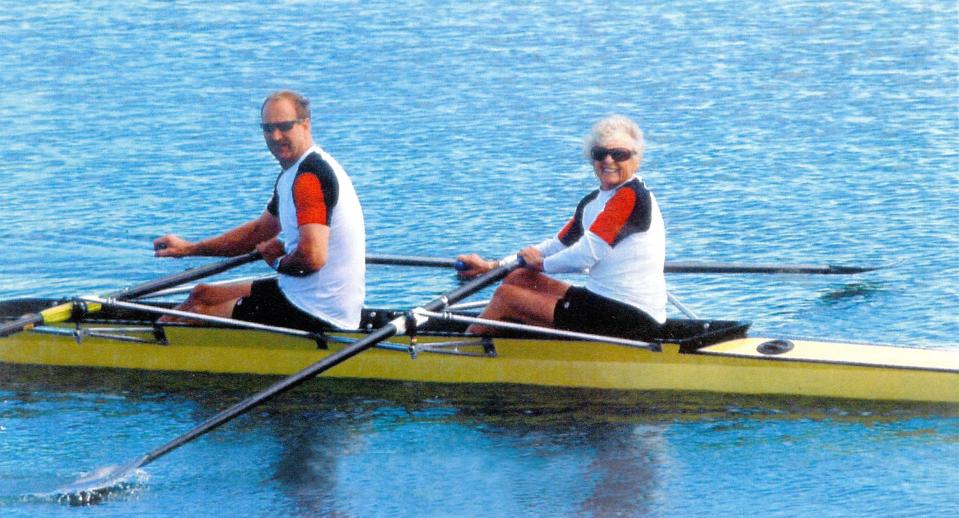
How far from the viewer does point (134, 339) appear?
391 inches

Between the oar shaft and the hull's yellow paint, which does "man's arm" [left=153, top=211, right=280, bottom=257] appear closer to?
the hull's yellow paint

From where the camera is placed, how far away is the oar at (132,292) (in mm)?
9538

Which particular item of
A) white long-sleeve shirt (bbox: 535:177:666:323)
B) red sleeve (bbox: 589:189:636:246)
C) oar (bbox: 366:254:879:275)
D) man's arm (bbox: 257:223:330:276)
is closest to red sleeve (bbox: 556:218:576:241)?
white long-sleeve shirt (bbox: 535:177:666:323)

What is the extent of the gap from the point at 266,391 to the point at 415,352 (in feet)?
3.66

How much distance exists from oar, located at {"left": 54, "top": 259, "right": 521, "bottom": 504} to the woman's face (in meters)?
1.16

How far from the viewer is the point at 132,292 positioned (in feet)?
32.5

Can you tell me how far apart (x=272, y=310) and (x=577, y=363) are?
1762 millimetres

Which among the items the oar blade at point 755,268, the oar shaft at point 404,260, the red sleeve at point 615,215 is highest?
the red sleeve at point 615,215

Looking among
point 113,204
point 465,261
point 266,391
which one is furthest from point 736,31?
point 266,391

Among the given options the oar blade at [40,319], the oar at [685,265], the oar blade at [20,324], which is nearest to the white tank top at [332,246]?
the oar at [685,265]

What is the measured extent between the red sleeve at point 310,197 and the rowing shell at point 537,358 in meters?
0.81

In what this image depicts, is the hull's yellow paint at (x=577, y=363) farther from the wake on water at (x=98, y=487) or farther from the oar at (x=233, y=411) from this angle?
the wake on water at (x=98, y=487)

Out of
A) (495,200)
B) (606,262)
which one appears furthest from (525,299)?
(495,200)

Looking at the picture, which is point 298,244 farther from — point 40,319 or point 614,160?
point 614,160
